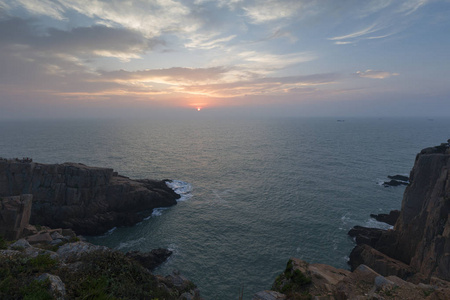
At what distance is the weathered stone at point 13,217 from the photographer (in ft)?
105

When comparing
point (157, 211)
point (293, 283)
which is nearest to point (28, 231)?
point (157, 211)

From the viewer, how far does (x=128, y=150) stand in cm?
11338

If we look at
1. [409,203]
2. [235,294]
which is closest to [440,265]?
[409,203]

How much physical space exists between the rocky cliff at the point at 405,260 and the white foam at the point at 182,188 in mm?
40824

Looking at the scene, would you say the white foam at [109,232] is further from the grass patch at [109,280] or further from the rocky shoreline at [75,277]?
the grass patch at [109,280]

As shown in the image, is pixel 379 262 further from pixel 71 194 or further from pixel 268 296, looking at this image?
pixel 71 194

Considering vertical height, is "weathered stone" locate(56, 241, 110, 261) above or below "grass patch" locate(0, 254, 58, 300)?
below

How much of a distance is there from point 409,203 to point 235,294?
31.2 m

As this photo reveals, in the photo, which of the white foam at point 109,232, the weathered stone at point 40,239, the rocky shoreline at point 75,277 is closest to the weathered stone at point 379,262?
the rocky shoreline at point 75,277

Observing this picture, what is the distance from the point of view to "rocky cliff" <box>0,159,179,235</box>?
154ft

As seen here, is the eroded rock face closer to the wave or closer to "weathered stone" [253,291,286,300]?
the wave

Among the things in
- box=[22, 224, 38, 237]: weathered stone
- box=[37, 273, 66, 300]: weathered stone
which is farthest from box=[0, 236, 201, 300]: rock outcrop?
box=[22, 224, 38, 237]: weathered stone

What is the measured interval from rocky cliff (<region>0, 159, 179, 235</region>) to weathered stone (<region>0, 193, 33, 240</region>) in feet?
42.7

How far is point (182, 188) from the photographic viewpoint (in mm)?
66125
